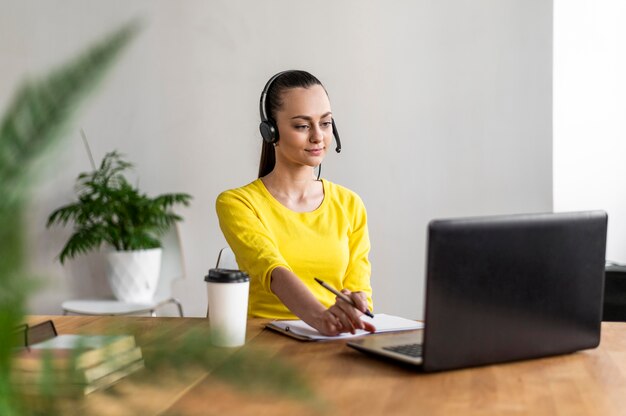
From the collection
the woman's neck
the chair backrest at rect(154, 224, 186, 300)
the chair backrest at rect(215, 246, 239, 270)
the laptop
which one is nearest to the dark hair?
the woman's neck

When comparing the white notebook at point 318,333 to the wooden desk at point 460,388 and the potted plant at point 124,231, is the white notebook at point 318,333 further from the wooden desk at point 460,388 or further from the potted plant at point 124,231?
the potted plant at point 124,231

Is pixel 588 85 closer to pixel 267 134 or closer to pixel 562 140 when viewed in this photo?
pixel 562 140

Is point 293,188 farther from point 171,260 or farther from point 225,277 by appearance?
point 171,260

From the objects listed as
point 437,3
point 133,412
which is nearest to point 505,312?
point 133,412

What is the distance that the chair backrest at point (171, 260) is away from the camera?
13.3ft

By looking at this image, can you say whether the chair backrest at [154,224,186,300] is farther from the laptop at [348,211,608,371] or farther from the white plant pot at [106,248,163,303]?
the laptop at [348,211,608,371]

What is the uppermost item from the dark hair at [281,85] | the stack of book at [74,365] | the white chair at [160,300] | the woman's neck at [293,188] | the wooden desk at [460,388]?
the dark hair at [281,85]

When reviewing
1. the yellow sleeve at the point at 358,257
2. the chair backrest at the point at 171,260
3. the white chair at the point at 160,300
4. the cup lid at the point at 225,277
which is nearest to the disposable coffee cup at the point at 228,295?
the cup lid at the point at 225,277

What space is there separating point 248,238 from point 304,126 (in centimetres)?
39

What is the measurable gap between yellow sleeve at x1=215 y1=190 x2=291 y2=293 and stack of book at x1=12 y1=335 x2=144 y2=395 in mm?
1534

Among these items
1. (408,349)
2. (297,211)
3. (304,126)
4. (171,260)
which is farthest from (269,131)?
(171,260)

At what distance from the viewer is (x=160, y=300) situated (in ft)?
12.7

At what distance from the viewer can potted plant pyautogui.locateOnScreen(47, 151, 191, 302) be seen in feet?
12.5

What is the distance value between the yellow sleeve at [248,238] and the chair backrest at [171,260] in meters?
1.96
